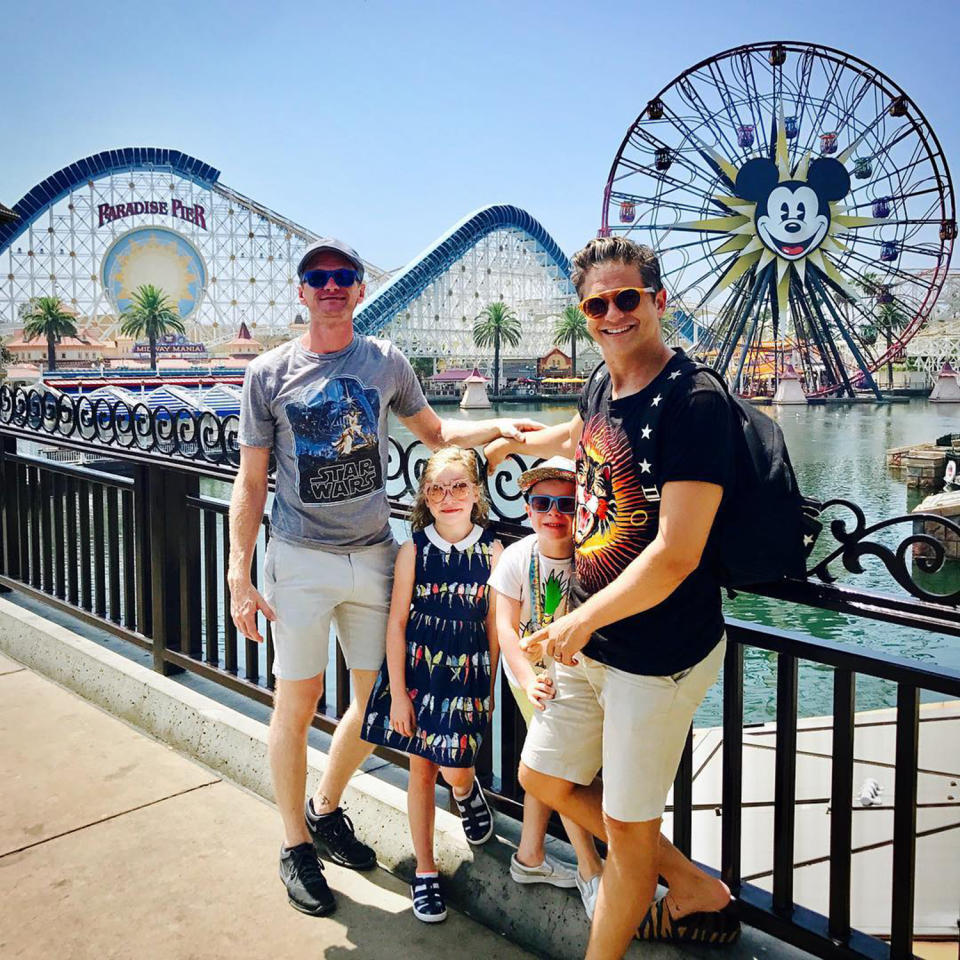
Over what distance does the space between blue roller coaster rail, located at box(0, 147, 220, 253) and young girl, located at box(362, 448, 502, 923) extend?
190 ft

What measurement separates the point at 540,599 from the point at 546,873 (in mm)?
610

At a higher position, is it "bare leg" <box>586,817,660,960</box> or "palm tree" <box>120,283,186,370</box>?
"palm tree" <box>120,283,186,370</box>

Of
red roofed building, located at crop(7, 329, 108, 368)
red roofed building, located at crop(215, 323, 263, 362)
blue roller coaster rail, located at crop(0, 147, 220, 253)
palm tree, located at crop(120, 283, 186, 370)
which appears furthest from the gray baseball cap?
red roofed building, located at crop(215, 323, 263, 362)

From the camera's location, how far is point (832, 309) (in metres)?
29.7

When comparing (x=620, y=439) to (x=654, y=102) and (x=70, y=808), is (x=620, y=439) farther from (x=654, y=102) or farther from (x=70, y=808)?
(x=654, y=102)

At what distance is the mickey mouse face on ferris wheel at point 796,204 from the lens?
2877cm

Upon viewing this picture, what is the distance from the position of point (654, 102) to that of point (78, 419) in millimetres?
25749

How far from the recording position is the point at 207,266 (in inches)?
2527

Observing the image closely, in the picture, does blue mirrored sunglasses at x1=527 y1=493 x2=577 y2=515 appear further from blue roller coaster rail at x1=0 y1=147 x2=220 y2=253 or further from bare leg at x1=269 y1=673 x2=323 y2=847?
blue roller coaster rail at x1=0 y1=147 x2=220 y2=253

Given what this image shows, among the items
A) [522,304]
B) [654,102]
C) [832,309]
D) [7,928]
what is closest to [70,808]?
[7,928]

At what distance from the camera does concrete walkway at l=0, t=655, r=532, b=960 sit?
200 cm

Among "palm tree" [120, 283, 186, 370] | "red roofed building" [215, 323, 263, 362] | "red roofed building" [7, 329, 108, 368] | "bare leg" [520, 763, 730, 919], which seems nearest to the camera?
"bare leg" [520, 763, 730, 919]

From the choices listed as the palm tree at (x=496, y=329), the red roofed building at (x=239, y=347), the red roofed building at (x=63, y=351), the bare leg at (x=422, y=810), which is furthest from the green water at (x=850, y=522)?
the red roofed building at (x=63, y=351)

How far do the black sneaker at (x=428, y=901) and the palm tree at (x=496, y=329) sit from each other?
60689mm
